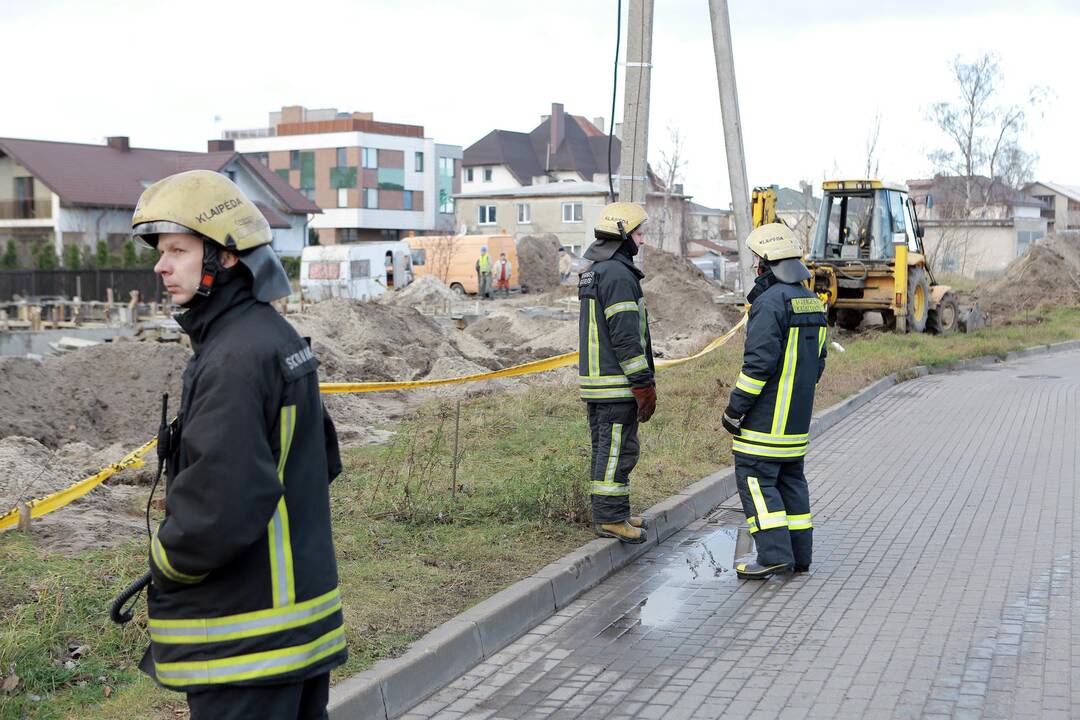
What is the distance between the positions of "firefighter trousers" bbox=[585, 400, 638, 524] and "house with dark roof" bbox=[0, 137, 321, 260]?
4627 centimetres

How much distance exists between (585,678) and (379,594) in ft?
4.19

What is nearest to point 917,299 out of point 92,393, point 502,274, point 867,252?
point 867,252

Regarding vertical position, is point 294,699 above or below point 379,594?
above

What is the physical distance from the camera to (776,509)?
24.4 feet

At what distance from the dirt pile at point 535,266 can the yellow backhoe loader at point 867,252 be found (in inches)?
1064

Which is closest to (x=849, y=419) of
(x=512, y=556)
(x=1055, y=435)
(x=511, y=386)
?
(x=1055, y=435)

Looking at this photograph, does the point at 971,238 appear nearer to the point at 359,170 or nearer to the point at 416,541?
the point at 359,170

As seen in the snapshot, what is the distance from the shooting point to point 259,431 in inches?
117

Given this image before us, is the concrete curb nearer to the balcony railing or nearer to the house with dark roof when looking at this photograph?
the house with dark roof

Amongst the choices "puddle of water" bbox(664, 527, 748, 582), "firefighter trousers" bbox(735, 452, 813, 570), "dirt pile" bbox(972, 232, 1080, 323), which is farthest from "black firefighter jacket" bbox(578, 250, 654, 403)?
"dirt pile" bbox(972, 232, 1080, 323)

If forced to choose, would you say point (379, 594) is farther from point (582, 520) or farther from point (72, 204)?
point (72, 204)

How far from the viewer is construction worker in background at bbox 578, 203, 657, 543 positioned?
746 cm

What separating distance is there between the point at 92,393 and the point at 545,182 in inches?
3378

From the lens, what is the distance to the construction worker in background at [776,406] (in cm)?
740
